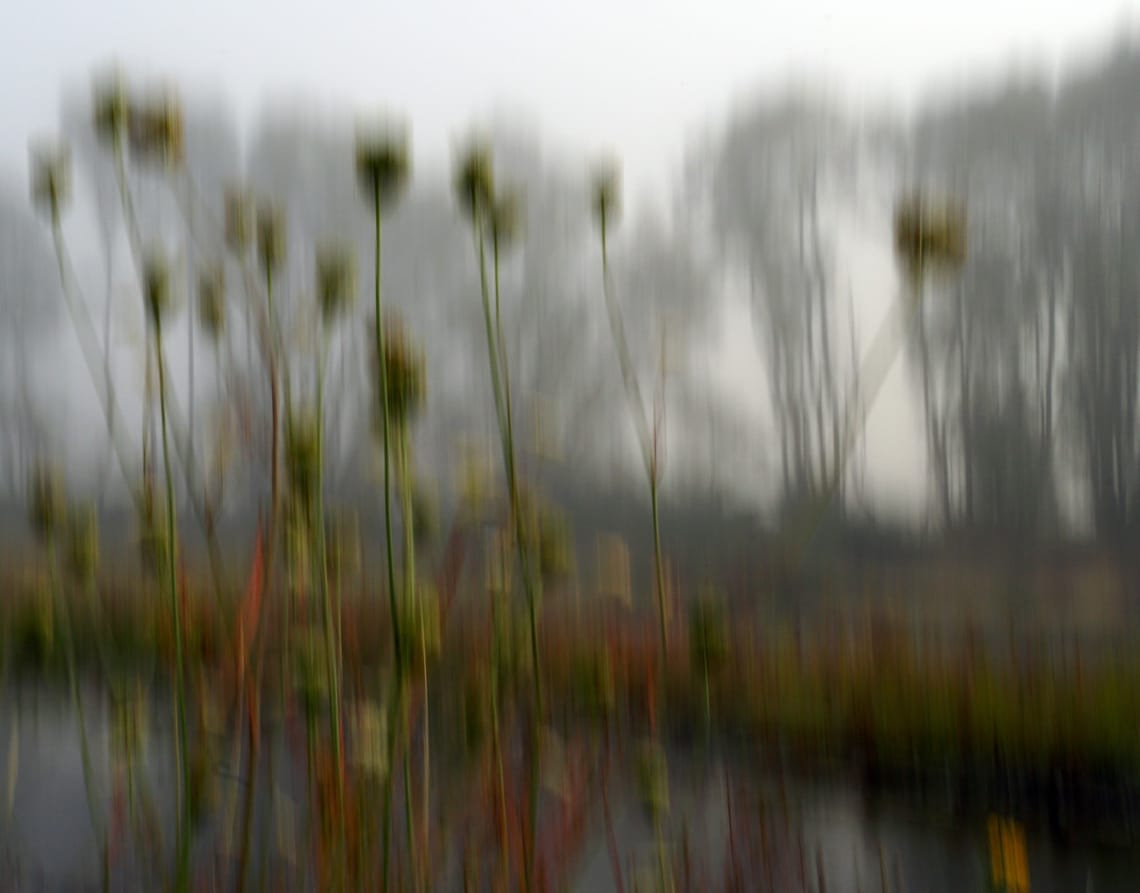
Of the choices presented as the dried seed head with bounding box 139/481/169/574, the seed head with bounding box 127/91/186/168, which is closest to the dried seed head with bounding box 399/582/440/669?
the dried seed head with bounding box 139/481/169/574

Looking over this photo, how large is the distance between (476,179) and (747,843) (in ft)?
2.05

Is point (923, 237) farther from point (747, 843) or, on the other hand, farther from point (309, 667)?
point (747, 843)

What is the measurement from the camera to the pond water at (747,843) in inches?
30.3

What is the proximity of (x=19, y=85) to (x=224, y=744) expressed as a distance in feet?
2.71

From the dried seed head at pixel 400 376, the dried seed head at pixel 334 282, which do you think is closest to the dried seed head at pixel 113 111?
the dried seed head at pixel 334 282

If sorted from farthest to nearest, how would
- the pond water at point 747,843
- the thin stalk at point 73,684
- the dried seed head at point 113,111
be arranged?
the pond water at point 747,843 → the thin stalk at point 73,684 → the dried seed head at point 113,111

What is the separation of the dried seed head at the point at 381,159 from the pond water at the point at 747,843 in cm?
47

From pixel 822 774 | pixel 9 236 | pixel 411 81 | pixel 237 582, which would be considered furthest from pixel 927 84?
pixel 9 236

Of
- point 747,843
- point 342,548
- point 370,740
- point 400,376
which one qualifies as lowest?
point 747,843

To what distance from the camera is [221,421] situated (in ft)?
2.60

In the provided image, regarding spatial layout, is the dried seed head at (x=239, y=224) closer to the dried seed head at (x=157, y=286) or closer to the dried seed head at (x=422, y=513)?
the dried seed head at (x=157, y=286)

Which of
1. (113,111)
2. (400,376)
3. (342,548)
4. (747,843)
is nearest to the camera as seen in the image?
(400,376)

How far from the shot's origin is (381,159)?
459 mm

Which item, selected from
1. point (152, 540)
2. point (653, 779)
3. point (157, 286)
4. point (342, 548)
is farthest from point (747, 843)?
point (157, 286)
